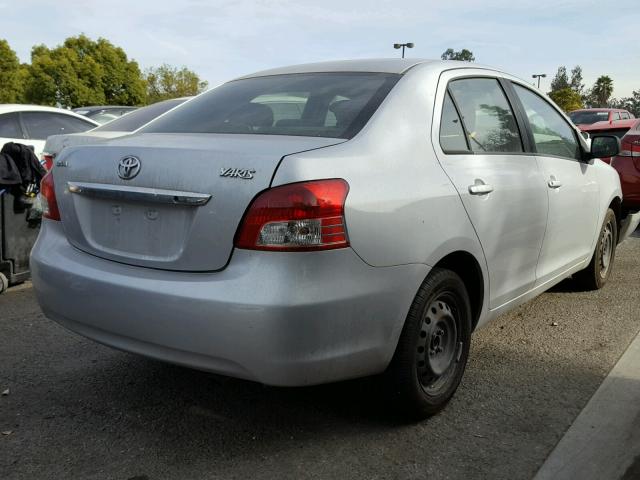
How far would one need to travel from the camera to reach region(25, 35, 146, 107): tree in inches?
2092

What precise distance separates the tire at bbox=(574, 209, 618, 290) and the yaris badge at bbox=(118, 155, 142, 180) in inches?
148

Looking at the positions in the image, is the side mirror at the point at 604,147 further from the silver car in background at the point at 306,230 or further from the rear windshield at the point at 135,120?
the rear windshield at the point at 135,120

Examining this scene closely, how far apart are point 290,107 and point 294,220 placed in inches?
42.0

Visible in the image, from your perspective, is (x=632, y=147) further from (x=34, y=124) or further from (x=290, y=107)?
(x=34, y=124)

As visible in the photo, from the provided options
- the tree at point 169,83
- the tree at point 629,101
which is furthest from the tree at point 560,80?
Answer: the tree at point 169,83

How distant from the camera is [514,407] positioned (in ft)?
10.1

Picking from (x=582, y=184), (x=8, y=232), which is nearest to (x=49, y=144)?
(x=8, y=232)

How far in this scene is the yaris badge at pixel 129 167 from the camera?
8.27ft

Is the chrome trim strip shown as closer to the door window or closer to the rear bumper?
the rear bumper

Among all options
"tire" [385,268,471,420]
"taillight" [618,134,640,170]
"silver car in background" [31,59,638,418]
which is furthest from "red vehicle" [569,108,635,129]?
"tire" [385,268,471,420]

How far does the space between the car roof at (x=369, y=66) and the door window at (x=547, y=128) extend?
46 cm

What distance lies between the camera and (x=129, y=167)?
8.34 ft

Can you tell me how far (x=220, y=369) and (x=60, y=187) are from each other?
3.89ft

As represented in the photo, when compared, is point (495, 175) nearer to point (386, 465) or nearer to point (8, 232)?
point (386, 465)
